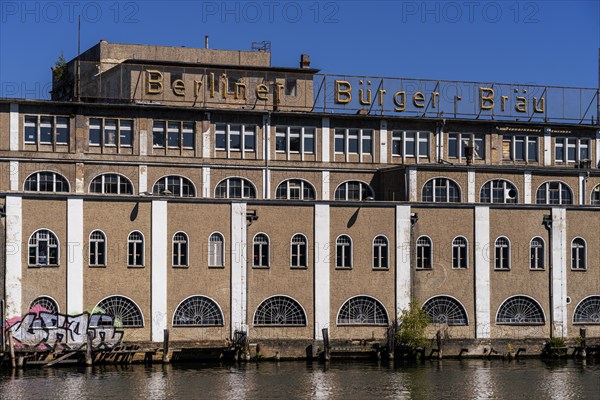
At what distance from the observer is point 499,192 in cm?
8981

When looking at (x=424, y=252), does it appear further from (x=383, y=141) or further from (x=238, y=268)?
(x=383, y=141)

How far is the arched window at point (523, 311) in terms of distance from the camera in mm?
84125

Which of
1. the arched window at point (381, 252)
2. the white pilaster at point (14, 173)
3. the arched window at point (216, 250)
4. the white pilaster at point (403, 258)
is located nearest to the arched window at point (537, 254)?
the white pilaster at point (403, 258)

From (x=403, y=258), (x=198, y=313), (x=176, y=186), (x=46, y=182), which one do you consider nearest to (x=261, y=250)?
(x=198, y=313)

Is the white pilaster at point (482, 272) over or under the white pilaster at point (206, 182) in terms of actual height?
under

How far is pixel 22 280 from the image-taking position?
7500cm

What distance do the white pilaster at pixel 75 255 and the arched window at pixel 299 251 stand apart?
1301 cm

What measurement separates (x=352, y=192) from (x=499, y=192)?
10185 millimetres

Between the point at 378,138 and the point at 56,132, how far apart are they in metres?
22.5

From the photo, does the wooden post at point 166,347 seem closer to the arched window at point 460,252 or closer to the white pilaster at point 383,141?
the arched window at point 460,252

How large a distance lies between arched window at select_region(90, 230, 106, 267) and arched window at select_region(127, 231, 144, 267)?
1.49 metres

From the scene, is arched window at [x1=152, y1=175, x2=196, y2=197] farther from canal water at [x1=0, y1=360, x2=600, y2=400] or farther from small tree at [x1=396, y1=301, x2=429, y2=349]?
small tree at [x1=396, y1=301, x2=429, y2=349]

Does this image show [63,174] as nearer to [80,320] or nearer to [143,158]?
[143,158]

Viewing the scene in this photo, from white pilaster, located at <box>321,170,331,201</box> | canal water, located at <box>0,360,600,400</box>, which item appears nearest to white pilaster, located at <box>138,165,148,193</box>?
white pilaster, located at <box>321,170,331,201</box>
